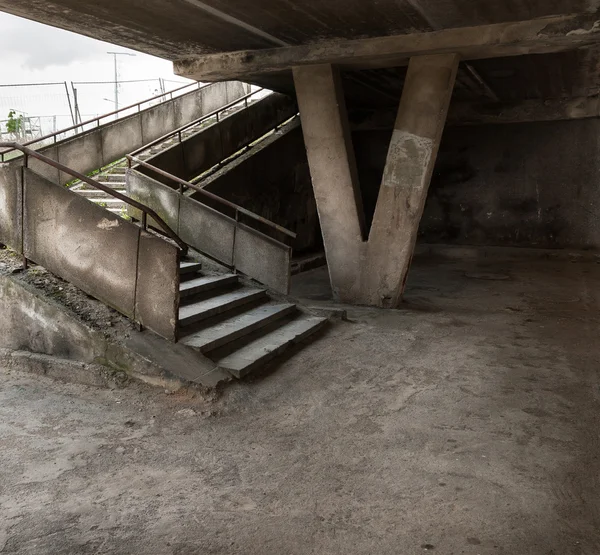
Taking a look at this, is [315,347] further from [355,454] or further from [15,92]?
[15,92]

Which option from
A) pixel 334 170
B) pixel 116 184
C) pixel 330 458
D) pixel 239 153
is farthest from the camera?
pixel 239 153

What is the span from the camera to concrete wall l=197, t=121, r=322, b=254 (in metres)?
11.6

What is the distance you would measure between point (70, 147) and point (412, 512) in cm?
1003

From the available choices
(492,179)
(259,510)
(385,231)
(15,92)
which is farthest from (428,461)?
(15,92)

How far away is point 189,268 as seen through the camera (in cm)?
748

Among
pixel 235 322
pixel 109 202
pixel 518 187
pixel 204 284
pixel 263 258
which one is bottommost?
pixel 235 322

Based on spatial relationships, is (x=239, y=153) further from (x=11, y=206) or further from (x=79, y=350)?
(x=79, y=350)

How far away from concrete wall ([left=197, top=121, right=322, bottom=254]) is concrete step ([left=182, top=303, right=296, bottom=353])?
401 cm

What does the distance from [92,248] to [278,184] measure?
8127mm

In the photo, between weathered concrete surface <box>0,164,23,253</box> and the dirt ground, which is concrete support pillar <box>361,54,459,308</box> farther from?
weathered concrete surface <box>0,164,23,253</box>

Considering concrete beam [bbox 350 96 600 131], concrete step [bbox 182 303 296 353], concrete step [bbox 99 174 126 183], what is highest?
concrete beam [bbox 350 96 600 131]

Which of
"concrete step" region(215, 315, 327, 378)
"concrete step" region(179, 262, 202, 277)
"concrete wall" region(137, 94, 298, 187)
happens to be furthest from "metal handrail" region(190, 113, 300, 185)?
"concrete step" region(215, 315, 327, 378)

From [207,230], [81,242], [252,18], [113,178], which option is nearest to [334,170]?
[207,230]

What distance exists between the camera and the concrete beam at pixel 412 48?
6.55 m
